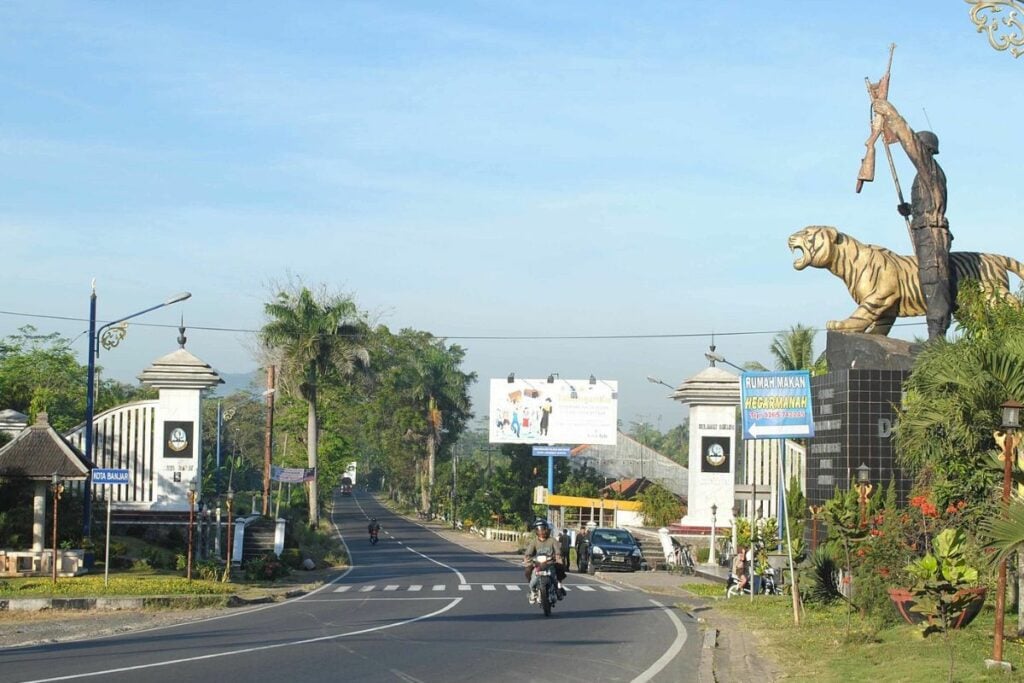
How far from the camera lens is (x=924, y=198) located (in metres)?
25.3

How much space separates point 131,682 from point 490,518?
65.0 meters

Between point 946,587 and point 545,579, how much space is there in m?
7.75

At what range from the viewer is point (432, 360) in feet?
313

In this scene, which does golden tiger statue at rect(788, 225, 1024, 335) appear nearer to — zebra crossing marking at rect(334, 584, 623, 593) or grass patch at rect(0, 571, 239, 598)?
zebra crossing marking at rect(334, 584, 623, 593)

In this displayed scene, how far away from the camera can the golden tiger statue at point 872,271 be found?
2730 centimetres

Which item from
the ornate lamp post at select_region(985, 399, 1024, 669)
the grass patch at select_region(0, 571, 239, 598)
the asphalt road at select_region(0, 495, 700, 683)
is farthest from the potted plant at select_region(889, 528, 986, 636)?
the grass patch at select_region(0, 571, 239, 598)

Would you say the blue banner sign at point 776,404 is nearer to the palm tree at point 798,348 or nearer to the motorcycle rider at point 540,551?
the motorcycle rider at point 540,551

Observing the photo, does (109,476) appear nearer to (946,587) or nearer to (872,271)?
(872,271)

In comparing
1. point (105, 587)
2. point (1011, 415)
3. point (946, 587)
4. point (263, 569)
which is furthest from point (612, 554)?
point (1011, 415)

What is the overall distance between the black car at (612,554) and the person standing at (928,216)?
1876cm

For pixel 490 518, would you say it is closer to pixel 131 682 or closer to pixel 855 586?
pixel 855 586

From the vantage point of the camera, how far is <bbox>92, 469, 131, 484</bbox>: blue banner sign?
28.5 m

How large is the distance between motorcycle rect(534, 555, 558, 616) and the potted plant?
6877mm

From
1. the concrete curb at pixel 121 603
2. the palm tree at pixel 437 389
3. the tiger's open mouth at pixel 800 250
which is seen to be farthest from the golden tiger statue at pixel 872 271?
the palm tree at pixel 437 389
